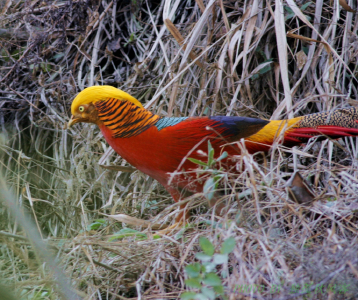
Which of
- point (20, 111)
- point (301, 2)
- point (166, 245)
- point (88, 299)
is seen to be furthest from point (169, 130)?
point (20, 111)

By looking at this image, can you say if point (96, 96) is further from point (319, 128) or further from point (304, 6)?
point (304, 6)

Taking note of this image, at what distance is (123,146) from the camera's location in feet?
7.77

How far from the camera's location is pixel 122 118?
2354 mm

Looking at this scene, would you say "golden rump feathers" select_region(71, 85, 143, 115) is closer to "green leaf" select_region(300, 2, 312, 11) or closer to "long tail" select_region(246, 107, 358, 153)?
"long tail" select_region(246, 107, 358, 153)

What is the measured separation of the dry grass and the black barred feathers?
38 centimetres

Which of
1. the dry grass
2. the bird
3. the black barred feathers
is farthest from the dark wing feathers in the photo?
the black barred feathers

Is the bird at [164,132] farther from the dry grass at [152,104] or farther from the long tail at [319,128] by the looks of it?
the dry grass at [152,104]

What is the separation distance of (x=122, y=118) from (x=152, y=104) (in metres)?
0.53

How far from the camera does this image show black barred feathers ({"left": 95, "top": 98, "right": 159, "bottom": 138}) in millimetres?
2348

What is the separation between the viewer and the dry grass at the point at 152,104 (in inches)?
64.5

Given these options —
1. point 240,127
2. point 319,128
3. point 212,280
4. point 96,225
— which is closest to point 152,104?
point 240,127

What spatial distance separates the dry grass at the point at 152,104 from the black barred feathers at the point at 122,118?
38 cm

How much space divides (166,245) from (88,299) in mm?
383

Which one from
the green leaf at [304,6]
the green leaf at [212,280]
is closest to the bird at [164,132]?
the green leaf at [304,6]
